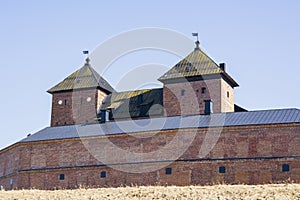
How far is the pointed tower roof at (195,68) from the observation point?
41.9 metres

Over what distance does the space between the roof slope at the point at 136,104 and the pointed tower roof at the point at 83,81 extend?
1.83 m

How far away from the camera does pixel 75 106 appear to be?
47.2 meters

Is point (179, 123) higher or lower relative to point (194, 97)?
lower

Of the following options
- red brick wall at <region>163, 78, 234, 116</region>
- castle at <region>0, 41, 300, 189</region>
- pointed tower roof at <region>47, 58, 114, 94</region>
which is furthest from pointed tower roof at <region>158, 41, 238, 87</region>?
pointed tower roof at <region>47, 58, 114, 94</region>

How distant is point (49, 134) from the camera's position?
36.6 metres

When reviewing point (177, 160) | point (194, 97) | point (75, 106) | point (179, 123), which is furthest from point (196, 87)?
point (177, 160)

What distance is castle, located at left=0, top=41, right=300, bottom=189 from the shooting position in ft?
99.1

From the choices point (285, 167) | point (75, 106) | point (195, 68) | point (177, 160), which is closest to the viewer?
point (285, 167)

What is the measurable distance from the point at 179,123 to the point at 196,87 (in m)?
8.94

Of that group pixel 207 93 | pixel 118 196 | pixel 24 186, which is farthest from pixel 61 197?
pixel 207 93

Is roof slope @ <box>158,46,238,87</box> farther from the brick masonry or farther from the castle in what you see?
the brick masonry

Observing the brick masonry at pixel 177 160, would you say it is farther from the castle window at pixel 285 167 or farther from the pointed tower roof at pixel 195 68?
the pointed tower roof at pixel 195 68

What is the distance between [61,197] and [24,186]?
1152 cm

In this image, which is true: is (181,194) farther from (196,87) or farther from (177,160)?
(196,87)
